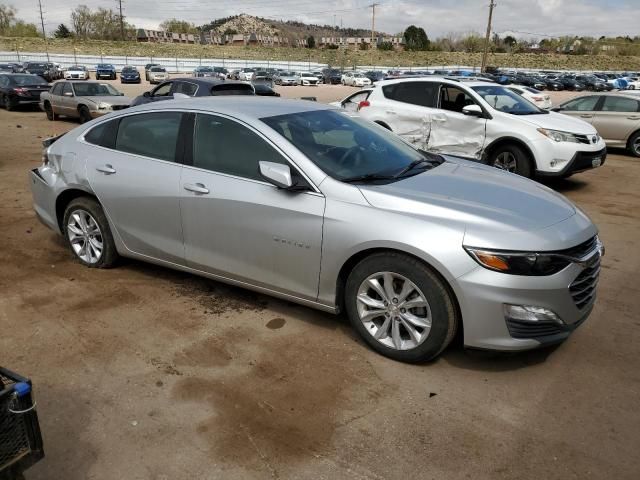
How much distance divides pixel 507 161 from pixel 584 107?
630cm

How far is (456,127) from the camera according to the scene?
920cm

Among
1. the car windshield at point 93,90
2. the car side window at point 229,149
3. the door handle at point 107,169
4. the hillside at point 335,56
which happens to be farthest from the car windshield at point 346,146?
the hillside at point 335,56

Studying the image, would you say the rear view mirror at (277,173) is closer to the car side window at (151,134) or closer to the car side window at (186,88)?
the car side window at (151,134)

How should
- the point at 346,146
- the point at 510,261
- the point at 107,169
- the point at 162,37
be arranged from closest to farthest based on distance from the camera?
the point at 510,261, the point at 346,146, the point at 107,169, the point at 162,37

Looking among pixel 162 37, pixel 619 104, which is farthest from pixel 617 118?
pixel 162 37

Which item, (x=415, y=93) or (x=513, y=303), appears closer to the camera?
(x=513, y=303)

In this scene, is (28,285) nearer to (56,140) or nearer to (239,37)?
(56,140)

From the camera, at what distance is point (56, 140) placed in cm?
536

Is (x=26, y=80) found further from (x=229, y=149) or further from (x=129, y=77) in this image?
(x=129, y=77)

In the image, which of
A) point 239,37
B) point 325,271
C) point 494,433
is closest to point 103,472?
point 325,271

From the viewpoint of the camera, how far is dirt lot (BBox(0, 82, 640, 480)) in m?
2.69

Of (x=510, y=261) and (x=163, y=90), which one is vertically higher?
(x=163, y=90)

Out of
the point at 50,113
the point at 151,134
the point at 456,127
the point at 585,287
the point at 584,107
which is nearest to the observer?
the point at 585,287

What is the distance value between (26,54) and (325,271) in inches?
2773
